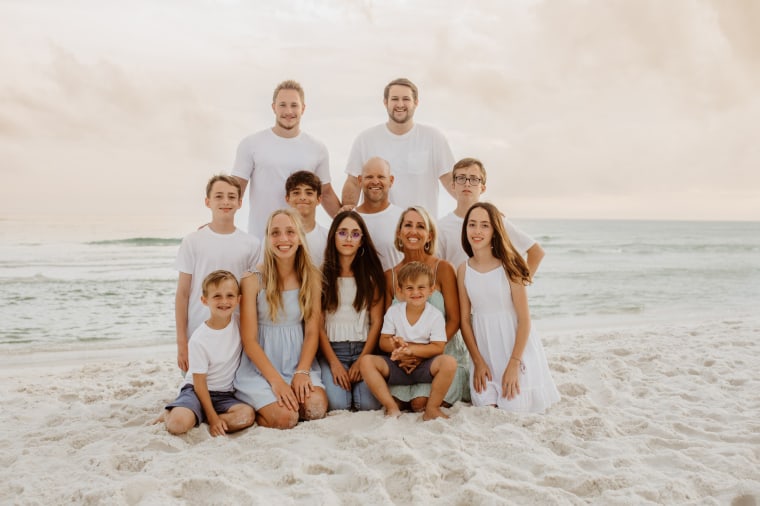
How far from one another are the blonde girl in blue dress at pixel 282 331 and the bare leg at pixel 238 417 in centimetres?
6

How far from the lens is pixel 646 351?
5.64m

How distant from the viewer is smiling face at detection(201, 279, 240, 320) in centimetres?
346

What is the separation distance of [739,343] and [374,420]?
178 inches

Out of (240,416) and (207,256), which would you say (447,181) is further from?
(240,416)

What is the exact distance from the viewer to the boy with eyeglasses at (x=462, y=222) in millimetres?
4164

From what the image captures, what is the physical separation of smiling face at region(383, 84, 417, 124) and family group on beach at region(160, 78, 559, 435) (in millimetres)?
659

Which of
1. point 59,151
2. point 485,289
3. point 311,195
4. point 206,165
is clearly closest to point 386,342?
point 485,289

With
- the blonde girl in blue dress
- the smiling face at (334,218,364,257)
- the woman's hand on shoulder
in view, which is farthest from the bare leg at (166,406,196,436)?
the smiling face at (334,218,364,257)

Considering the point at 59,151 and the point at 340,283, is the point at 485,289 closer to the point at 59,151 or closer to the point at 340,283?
the point at 340,283

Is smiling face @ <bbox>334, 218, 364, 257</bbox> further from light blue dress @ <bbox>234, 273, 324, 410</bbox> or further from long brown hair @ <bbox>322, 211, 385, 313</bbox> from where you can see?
light blue dress @ <bbox>234, 273, 324, 410</bbox>

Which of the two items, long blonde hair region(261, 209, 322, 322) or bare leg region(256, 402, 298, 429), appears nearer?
bare leg region(256, 402, 298, 429)

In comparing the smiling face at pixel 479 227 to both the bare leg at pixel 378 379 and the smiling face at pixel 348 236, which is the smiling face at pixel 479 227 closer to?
the smiling face at pixel 348 236

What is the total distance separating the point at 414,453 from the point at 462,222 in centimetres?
189

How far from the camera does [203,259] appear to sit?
3.86m
